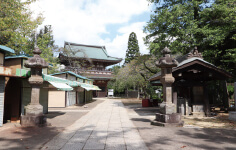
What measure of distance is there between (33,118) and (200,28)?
41.8 feet

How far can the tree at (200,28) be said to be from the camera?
38.0 ft

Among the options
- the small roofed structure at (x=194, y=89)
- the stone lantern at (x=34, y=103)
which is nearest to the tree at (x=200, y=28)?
Result: the small roofed structure at (x=194, y=89)

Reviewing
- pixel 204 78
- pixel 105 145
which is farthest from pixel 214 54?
pixel 105 145

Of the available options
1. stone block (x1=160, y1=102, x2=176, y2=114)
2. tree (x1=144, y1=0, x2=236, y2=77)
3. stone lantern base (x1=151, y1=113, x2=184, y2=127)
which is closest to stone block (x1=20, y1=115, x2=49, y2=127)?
stone lantern base (x1=151, y1=113, x2=184, y2=127)

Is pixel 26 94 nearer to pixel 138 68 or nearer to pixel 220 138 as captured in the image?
pixel 220 138

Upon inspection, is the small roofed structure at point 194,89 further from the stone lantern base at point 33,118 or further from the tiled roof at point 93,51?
the tiled roof at point 93,51

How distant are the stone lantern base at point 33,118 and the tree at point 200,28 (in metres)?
9.97

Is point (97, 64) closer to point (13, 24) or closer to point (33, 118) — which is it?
point (13, 24)

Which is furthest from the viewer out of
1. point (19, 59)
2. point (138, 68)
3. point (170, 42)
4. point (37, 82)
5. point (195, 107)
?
point (138, 68)

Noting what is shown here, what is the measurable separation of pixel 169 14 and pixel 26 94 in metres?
11.4

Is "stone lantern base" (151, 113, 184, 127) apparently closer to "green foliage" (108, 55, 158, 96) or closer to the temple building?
"green foliage" (108, 55, 158, 96)

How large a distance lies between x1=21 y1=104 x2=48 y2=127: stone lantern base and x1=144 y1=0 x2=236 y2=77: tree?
997 centimetres

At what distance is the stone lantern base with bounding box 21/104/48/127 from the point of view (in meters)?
7.36

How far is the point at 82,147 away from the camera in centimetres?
462
